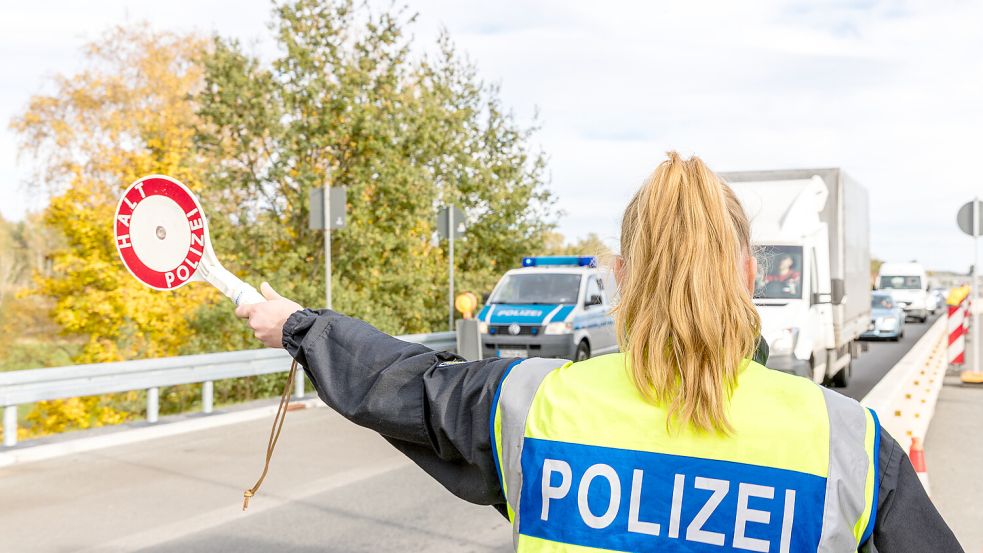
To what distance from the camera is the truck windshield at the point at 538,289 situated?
1606cm

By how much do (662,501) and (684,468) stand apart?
0.07 m

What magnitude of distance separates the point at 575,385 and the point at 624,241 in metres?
0.30

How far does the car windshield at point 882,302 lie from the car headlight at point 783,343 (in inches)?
733

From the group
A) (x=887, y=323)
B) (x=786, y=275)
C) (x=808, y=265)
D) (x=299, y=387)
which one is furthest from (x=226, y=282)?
(x=887, y=323)

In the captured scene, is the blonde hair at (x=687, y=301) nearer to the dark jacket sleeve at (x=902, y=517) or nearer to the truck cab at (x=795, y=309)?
the dark jacket sleeve at (x=902, y=517)

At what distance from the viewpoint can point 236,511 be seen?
260 inches

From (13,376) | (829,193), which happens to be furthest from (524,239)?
(13,376)

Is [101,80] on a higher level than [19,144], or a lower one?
higher

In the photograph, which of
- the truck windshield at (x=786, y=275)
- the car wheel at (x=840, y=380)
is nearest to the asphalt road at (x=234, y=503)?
the truck windshield at (x=786, y=275)

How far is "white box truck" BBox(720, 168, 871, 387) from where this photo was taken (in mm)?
10867

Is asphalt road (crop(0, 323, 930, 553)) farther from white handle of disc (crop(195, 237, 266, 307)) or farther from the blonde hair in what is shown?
the blonde hair

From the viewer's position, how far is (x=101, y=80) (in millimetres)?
27578

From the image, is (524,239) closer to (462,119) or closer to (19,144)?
(462,119)

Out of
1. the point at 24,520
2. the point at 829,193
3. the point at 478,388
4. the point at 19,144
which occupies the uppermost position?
the point at 19,144
